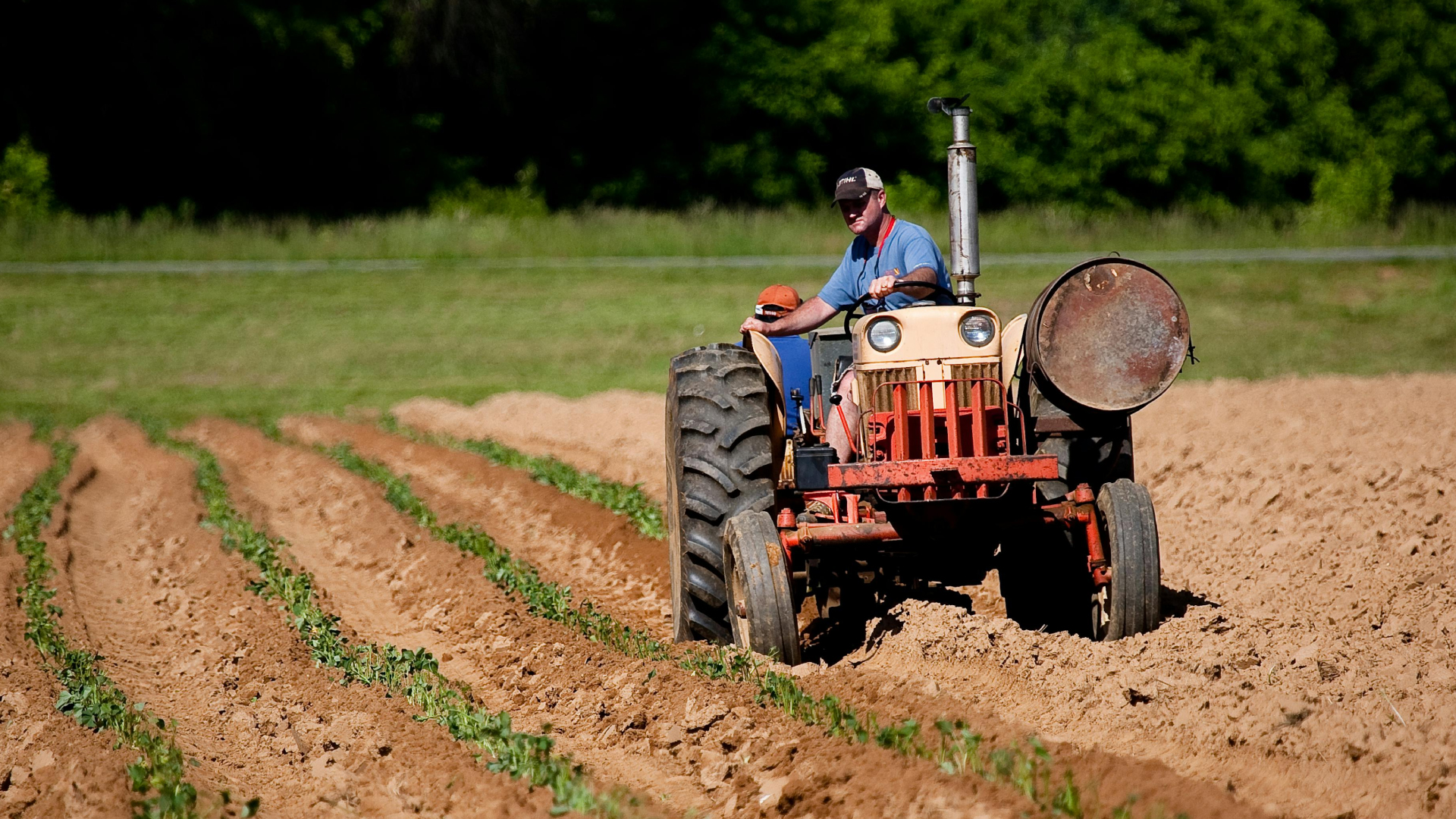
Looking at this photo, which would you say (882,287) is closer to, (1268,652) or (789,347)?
(789,347)

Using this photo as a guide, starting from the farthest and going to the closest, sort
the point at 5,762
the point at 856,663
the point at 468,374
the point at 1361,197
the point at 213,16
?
the point at 1361,197 → the point at 213,16 → the point at 468,374 → the point at 856,663 → the point at 5,762

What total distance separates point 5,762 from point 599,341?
55.2 feet

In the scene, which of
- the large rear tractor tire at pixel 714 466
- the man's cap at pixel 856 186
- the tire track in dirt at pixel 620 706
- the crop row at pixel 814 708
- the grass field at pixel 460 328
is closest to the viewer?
the crop row at pixel 814 708

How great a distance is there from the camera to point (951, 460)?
17.6 feet

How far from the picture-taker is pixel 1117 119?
35.2 m

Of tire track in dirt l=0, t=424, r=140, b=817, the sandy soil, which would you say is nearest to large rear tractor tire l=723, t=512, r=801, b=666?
tire track in dirt l=0, t=424, r=140, b=817

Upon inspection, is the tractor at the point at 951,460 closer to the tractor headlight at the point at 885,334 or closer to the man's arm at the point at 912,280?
the tractor headlight at the point at 885,334

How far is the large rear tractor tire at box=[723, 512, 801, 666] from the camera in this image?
17.7ft

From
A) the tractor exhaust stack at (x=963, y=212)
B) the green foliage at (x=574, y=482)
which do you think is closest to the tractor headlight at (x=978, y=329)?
the tractor exhaust stack at (x=963, y=212)

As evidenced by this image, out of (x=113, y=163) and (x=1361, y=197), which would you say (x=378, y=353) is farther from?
(x=1361, y=197)

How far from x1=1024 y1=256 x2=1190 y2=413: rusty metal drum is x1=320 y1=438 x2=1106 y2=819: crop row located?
1454 mm

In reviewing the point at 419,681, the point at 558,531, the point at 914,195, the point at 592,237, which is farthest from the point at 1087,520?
the point at 914,195

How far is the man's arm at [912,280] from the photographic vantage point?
19.1 feet

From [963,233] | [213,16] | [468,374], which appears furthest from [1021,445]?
[213,16]
